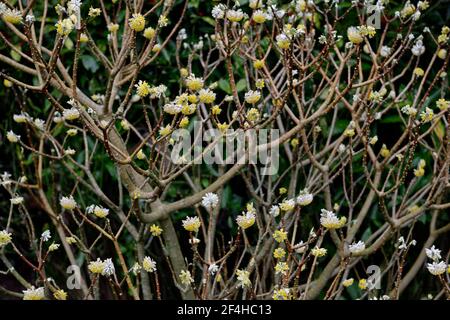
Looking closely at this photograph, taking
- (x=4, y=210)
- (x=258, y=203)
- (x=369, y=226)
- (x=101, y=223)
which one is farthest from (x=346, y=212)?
(x=4, y=210)

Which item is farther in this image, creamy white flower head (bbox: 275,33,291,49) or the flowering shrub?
the flowering shrub

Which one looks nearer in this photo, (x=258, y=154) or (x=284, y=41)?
(x=284, y=41)

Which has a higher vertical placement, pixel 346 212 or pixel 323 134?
pixel 323 134

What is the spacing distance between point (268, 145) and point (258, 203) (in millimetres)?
575

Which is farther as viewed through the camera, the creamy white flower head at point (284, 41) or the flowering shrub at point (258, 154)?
the flowering shrub at point (258, 154)

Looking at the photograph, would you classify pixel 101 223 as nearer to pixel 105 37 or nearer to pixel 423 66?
pixel 105 37

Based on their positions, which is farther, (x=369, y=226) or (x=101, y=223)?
(x=101, y=223)

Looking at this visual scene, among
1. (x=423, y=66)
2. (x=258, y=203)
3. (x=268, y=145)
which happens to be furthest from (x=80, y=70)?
(x=423, y=66)

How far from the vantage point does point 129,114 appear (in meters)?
2.80

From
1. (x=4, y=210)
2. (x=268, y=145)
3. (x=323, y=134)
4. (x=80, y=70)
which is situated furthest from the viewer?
(x=4, y=210)
